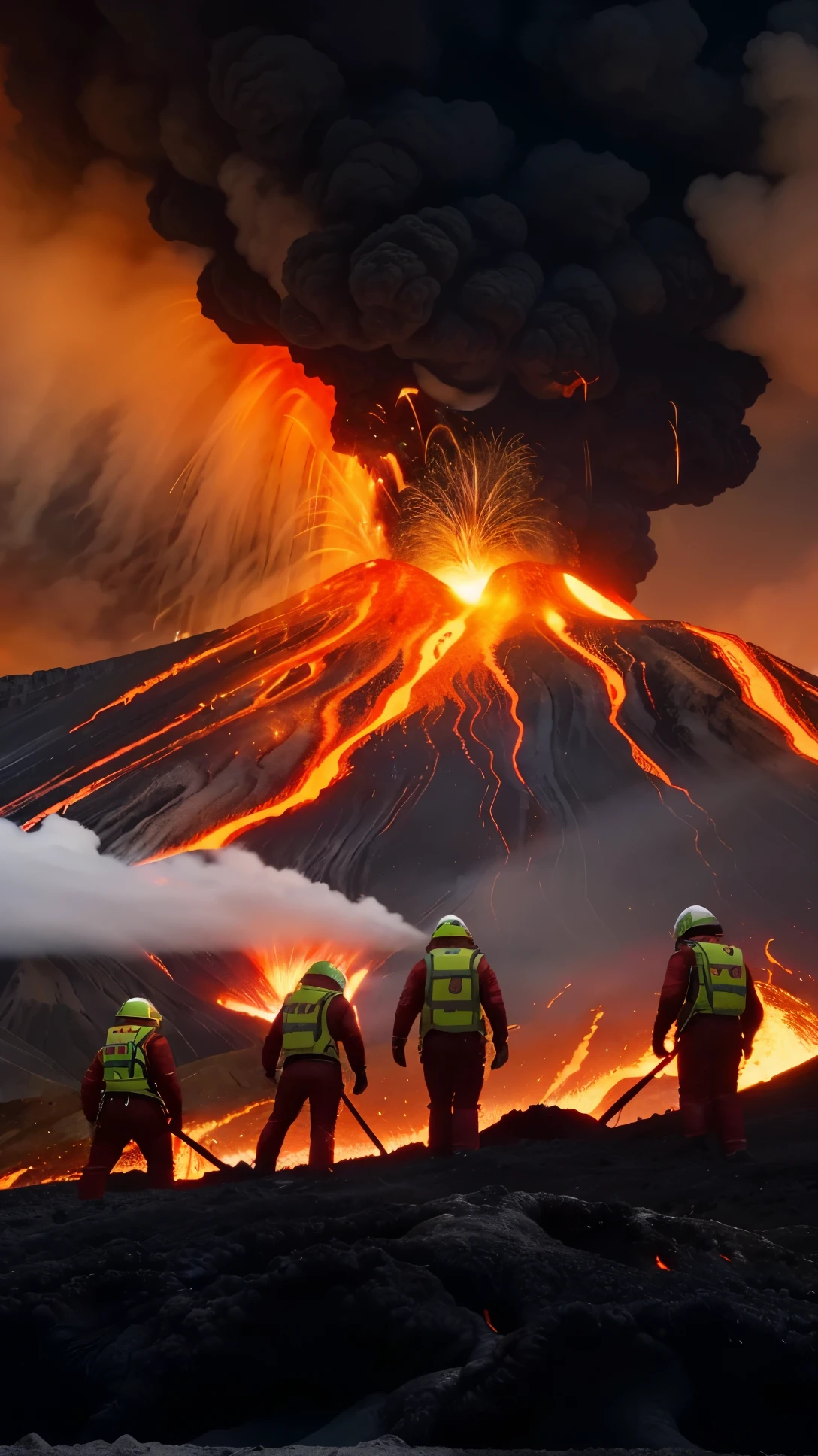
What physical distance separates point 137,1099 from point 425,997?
230 centimetres

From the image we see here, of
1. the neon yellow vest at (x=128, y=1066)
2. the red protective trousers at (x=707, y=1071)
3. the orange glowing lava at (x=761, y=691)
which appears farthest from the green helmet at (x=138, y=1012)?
the orange glowing lava at (x=761, y=691)

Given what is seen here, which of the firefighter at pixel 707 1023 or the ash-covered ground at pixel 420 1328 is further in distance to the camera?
the firefighter at pixel 707 1023

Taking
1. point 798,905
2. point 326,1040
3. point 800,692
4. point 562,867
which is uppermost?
point 800,692

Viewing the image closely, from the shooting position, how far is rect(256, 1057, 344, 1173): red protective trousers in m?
8.34

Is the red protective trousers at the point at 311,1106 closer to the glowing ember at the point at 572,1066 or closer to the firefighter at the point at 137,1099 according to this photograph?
the firefighter at the point at 137,1099

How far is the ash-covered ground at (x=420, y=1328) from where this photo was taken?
343 centimetres

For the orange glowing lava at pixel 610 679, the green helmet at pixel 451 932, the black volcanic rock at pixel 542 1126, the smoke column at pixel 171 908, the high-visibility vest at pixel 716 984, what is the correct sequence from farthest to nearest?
the orange glowing lava at pixel 610 679
the smoke column at pixel 171 908
the black volcanic rock at pixel 542 1126
the green helmet at pixel 451 932
the high-visibility vest at pixel 716 984

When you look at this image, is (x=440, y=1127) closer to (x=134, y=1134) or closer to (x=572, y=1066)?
(x=134, y=1134)

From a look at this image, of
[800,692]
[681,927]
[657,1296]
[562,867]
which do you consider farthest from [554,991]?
[800,692]

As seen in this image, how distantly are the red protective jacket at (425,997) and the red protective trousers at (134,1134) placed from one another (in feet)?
6.33

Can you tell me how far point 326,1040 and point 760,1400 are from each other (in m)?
5.17

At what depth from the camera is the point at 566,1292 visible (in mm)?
3932

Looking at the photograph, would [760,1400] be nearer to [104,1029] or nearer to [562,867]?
[104,1029]

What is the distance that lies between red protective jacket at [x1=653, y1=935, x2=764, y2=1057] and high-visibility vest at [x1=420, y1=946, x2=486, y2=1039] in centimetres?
137
